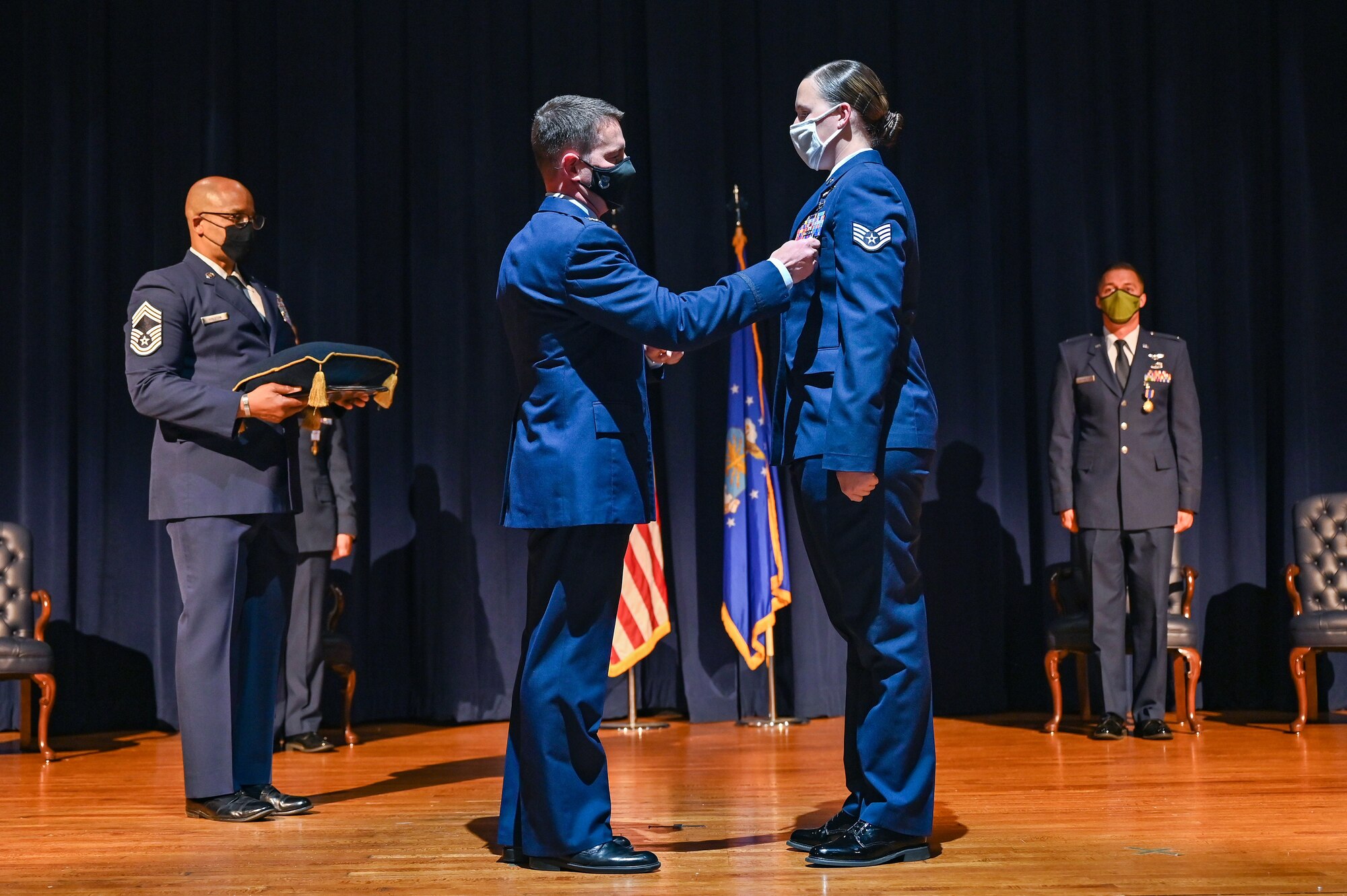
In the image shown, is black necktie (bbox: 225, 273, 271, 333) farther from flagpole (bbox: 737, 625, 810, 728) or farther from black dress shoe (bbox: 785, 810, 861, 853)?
flagpole (bbox: 737, 625, 810, 728)

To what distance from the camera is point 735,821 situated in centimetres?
314

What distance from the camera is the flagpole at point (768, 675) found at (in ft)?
17.9

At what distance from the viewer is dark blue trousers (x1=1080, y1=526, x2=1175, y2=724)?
4.84 metres

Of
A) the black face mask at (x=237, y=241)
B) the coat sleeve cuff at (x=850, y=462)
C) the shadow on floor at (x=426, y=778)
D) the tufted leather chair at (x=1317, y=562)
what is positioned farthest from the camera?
the tufted leather chair at (x=1317, y=562)

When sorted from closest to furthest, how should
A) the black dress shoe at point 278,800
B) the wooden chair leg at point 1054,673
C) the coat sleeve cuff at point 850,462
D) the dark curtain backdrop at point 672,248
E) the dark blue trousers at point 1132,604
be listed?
the coat sleeve cuff at point 850,462 → the black dress shoe at point 278,800 → the dark blue trousers at point 1132,604 → the wooden chair leg at point 1054,673 → the dark curtain backdrop at point 672,248

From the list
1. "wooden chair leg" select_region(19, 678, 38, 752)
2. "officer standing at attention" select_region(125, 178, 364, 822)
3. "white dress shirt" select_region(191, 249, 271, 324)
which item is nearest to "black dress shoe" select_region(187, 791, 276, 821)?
"officer standing at attention" select_region(125, 178, 364, 822)

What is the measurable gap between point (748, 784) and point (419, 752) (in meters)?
1.61

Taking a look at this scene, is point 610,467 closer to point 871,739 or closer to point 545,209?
point 545,209

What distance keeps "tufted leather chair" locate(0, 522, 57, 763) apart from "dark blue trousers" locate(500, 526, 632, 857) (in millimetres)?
3195

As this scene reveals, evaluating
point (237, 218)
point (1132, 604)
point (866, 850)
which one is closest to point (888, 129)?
point (866, 850)

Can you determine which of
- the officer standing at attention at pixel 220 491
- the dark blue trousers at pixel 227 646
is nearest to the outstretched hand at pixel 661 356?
the officer standing at attention at pixel 220 491

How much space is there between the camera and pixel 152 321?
3240mm

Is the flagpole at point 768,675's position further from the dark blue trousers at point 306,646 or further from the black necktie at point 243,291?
the black necktie at point 243,291

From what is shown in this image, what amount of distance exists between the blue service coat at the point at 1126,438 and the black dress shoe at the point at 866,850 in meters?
2.72
